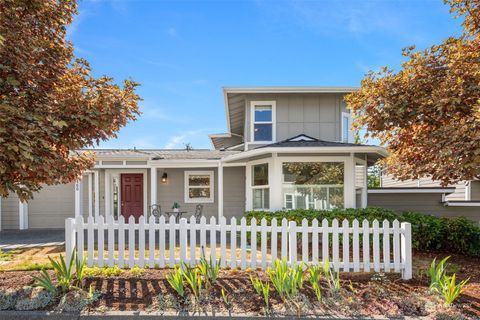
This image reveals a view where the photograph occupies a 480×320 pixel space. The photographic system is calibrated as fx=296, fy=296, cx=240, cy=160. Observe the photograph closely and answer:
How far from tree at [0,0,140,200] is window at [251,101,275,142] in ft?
19.8

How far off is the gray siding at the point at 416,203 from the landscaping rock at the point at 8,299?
954 cm

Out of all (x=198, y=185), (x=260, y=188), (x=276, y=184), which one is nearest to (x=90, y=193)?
(x=198, y=185)

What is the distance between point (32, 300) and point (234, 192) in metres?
8.19

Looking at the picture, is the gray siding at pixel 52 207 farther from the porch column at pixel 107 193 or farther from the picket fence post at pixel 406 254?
the picket fence post at pixel 406 254

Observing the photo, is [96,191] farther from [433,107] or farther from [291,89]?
[433,107]

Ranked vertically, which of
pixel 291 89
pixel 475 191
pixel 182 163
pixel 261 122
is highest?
pixel 291 89

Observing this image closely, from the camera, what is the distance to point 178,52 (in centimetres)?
960

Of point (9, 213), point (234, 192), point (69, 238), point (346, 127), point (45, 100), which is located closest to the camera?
point (45, 100)

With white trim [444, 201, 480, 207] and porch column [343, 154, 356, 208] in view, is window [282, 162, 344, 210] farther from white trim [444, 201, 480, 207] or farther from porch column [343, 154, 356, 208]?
white trim [444, 201, 480, 207]

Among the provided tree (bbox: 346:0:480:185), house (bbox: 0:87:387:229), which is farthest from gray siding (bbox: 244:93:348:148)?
tree (bbox: 346:0:480:185)

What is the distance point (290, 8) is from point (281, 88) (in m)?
2.56

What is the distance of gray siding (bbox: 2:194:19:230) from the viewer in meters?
10.8

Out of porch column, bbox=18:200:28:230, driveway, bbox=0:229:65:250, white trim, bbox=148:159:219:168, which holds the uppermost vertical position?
white trim, bbox=148:159:219:168

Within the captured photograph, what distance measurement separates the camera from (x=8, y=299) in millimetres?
3598
